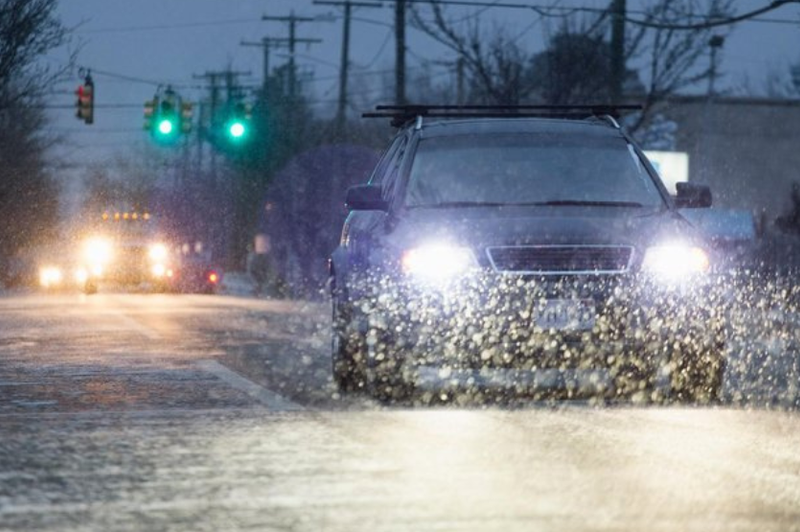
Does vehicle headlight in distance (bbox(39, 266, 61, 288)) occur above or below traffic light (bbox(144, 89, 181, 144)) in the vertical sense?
below

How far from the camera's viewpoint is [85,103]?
4066cm

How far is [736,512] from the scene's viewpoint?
6160 millimetres

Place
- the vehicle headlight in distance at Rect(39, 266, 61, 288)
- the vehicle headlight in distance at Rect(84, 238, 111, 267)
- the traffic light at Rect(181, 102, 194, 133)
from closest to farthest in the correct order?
the traffic light at Rect(181, 102, 194, 133)
the vehicle headlight in distance at Rect(84, 238, 111, 267)
the vehicle headlight in distance at Rect(39, 266, 61, 288)

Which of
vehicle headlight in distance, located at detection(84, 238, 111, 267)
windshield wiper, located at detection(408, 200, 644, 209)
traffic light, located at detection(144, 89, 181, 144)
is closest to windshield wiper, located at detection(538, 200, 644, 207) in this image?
windshield wiper, located at detection(408, 200, 644, 209)

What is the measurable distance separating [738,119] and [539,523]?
62.5 meters

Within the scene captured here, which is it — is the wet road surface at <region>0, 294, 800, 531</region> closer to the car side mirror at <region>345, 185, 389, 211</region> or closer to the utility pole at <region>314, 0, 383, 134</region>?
the car side mirror at <region>345, 185, 389, 211</region>

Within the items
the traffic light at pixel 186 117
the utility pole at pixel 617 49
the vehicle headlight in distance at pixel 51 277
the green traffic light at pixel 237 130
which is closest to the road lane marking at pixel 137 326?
the utility pole at pixel 617 49

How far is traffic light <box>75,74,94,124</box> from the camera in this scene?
132 ft

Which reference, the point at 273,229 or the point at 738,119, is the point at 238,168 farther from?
the point at 738,119

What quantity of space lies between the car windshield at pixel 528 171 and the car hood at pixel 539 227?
1.27 feet

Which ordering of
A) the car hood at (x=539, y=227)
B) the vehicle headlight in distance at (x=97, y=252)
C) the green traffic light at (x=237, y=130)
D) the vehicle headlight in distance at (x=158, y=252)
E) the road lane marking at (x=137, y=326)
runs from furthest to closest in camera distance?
the vehicle headlight in distance at (x=158, y=252) → the vehicle headlight in distance at (x=97, y=252) → the green traffic light at (x=237, y=130) → the road lane marking at (x=137, y=326) → the car hood at (x=539, y=227)

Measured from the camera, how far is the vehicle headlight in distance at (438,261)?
1039cm

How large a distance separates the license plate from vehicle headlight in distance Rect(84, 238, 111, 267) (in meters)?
37.0

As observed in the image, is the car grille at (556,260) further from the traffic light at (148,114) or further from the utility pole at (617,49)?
the traffic light at (148,114)
